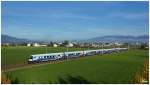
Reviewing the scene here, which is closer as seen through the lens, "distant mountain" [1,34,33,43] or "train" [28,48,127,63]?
"distant mountain" [1,34,33,43]

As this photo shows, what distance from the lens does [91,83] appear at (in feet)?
17.4

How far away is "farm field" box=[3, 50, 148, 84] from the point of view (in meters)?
5.33

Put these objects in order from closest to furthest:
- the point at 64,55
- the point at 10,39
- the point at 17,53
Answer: the point at 10,39, the point at 17,53, the point at 64,55

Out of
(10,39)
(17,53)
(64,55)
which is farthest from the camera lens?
(64,55)

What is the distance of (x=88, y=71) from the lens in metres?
5.53

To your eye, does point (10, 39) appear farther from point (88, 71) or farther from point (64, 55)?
point (88, 71)

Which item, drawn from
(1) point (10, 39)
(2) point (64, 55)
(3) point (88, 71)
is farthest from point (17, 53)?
(3) point (88, 71)

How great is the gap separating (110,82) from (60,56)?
2.52 feet

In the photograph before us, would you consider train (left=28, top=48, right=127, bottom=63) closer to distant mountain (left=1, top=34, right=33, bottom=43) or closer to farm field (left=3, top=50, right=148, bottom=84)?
farm field (left=3, top=50, right=148, bottom=84)

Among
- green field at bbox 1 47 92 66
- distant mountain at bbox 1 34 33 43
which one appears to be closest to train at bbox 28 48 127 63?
green field at bbox 1 47 92 66

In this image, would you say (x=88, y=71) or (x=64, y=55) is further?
(x=64, y=55)

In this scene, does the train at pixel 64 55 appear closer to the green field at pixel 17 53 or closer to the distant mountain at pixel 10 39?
the green field at pixel 17 53

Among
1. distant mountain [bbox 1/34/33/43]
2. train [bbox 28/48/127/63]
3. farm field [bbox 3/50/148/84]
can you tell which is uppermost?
distant mountain [bbox 1/34/33/43]

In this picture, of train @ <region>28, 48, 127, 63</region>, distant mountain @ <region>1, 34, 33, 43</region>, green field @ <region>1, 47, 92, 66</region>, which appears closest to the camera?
distant mountain @ <region>1, 34, 33, 43</region>
